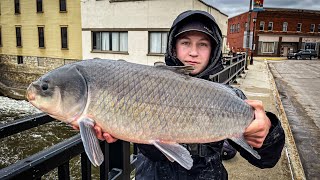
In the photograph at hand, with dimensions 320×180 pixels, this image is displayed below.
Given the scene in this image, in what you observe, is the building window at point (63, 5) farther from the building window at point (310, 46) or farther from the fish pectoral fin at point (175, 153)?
the building window at point (310, 46)

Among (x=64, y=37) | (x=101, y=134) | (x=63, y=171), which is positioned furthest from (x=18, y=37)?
(x=101, y=134)

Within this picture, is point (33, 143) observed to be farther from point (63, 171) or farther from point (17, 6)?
point (17, 6)

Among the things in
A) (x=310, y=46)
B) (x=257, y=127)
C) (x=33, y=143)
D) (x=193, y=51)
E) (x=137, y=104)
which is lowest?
(x=33, y=143)

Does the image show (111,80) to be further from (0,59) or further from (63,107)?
(0,59)

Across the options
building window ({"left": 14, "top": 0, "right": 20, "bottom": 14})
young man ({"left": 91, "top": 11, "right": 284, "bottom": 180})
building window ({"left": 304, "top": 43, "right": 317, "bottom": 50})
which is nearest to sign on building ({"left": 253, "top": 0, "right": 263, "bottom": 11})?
young man ({"left": 91, "top": 11, "right": 284, "bottom": 180})

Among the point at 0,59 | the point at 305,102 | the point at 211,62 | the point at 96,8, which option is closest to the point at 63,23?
the point at 96,8

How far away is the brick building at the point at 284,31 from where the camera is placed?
46.3 metres

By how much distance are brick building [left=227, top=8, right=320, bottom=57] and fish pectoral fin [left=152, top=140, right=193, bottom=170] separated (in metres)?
47.2

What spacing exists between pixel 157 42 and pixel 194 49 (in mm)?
17761

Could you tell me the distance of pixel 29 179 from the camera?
4.50ft

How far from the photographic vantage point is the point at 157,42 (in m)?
19.8

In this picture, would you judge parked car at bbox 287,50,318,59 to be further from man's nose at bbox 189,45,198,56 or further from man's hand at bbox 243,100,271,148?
man's hand at bbox 243,100,271,148

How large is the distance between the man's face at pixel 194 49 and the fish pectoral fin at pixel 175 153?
0.92 m

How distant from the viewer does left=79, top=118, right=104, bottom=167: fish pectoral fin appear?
137 cm
